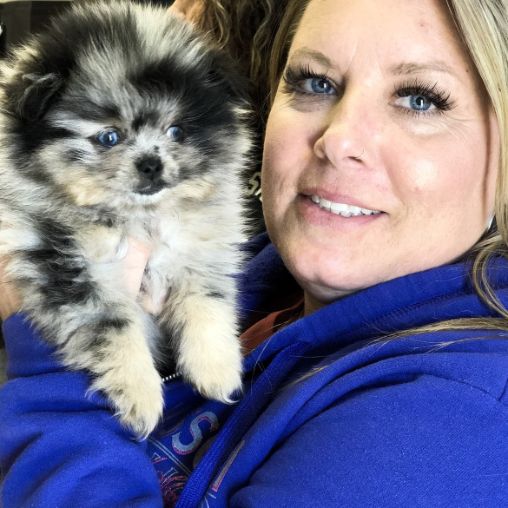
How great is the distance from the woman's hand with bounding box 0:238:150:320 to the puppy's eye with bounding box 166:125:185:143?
0.81 ft

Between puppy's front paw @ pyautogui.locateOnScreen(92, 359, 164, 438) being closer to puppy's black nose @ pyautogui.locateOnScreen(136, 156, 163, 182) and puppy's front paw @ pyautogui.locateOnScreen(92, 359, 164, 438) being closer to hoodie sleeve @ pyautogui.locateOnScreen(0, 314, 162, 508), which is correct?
hoodie sleeve @ pyautogui.locateOnScreen(0, 314, 162, 508)

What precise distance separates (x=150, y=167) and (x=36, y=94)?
276 millimetres

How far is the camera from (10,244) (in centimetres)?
132

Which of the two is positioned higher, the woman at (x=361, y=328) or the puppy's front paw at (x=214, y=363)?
the woman at (x=361, y=328)

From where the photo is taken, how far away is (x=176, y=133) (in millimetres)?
1370

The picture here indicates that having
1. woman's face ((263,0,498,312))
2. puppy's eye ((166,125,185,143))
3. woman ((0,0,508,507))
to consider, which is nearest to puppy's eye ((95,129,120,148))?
puppy's eye ((166,125,185,143))

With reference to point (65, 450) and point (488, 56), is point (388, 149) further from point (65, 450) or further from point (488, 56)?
point (65, 450)

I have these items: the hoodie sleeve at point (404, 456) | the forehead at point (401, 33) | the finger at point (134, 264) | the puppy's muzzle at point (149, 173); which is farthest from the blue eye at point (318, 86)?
the hoodie sleeve at point (404, 456)

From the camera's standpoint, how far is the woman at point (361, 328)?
890 millimetres

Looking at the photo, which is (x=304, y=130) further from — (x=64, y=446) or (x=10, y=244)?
(x=64, y=446)

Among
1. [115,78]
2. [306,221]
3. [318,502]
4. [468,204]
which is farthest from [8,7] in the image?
[318,502]

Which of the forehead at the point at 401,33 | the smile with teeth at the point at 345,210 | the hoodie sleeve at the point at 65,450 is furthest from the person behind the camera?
the smile with teeth at the point at 345,210

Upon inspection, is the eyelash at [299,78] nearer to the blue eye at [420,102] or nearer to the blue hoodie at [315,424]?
the blue eye at [420,102]

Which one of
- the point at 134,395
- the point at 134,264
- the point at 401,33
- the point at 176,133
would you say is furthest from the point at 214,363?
the point at 401,33
